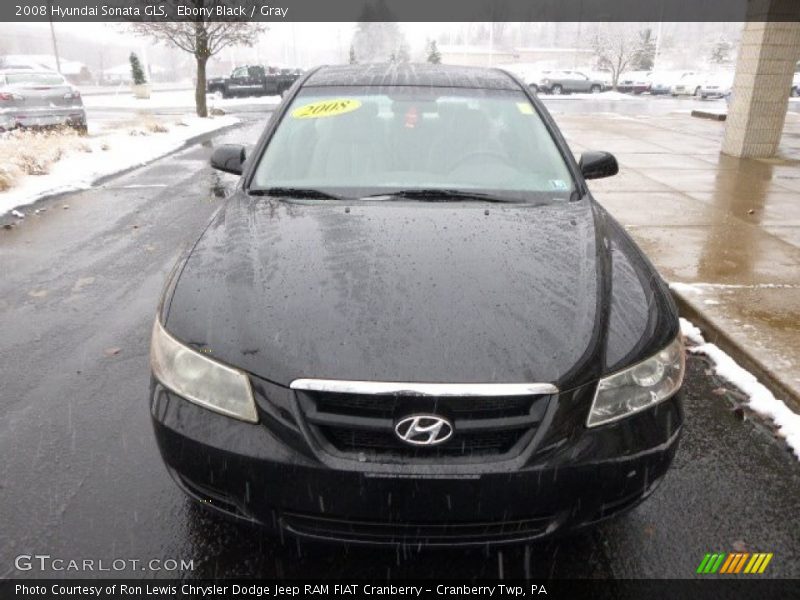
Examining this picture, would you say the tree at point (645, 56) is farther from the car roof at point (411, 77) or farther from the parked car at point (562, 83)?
the car roof at point (411, 77)

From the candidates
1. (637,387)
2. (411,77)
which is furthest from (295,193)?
(637,387)

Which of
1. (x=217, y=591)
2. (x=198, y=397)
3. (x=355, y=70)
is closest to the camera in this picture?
(x=198, y=397)

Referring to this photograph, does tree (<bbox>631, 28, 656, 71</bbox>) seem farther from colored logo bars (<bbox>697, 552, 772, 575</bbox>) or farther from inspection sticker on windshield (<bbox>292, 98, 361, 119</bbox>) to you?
colored logo bars (<bbox>697, 552, 772, 575</bbox>)

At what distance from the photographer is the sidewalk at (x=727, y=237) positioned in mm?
3707

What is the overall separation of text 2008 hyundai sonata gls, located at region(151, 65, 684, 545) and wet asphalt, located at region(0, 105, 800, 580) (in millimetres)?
207

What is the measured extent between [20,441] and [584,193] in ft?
9.58

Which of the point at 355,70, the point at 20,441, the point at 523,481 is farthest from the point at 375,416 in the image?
the point at 355,70

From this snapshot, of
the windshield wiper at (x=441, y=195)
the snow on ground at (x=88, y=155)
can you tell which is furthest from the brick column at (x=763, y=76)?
the snow on ground at (x=88, y=155)

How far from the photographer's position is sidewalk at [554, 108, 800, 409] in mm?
3707

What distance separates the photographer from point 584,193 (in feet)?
9.93

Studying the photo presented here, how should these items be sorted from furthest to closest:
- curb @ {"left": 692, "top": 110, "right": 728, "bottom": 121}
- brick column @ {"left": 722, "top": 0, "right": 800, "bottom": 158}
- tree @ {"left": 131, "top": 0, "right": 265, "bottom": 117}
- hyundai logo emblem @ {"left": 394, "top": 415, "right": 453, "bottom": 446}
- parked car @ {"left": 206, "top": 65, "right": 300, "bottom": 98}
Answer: parked car @ {"left": 206, "top": 65, "right": 300, "bottom": 98} → curb @ {"left": 692, "top": 110, "right": 728, "bottom": 121} → tree @ {"left": 131, "top": 0, "right": 265, "bottom": 117} → brick column @ {"left": 722, "top": 0, "right": 800, "bottom": 158} → hyundai logo emblem @ {"left": 394, "top": 415, "right": 453, "bottom": 446}

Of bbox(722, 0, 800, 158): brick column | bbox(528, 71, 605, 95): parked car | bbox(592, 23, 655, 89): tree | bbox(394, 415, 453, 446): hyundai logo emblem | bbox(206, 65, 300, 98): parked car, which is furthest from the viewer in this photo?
bbox(592, 23, 655, 89): tree

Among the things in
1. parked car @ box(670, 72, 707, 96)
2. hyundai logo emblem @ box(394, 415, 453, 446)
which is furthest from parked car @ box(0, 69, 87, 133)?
parked car @ box(670, 72, 707, 96)

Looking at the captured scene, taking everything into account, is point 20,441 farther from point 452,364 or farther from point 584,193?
point 584,193
